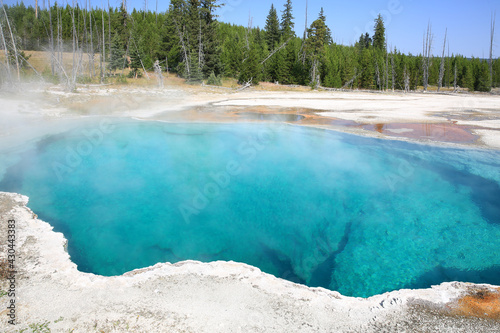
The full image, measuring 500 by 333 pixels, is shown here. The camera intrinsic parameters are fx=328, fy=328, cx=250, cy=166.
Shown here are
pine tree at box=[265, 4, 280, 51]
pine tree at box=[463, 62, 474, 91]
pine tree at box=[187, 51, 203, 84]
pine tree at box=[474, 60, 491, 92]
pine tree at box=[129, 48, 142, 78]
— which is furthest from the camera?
pine tree at box=[265, 4, 280, 51]

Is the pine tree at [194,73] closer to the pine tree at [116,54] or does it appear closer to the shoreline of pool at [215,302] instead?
the pine tree at [116,54]

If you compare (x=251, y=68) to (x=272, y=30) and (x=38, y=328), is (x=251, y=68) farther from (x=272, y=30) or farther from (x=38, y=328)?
(x=38, y=328)

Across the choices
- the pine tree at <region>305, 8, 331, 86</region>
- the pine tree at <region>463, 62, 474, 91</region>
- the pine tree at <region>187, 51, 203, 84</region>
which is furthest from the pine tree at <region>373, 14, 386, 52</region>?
the pine tree at <region>187, 51, 203, 84</region>

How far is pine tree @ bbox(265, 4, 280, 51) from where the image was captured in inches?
1499

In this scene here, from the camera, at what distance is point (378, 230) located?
510 cm

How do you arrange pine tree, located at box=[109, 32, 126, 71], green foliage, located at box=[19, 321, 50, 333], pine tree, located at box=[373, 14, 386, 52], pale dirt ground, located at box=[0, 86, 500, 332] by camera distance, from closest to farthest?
green foliage, located at box=[19, 321, 50, 333]
pale dirt ground, located at box=[0, 86, 500, 332]
pine tree, located at box=[109, 32, 126, 71]
pine tree, located at box=[373, 14, 386, 52]

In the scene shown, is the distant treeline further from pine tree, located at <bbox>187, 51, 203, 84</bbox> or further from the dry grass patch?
the dry grass patch

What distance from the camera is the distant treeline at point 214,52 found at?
2592 centimetres

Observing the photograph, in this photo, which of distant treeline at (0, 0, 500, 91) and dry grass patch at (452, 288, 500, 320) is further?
distant treeline at (0, 0, 500, 91)

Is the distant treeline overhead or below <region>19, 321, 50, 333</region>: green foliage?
overhead

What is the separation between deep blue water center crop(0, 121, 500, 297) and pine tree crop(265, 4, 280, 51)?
104 ft

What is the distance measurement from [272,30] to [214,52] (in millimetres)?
13191

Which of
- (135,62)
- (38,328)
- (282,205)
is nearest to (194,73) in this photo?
(135,62)

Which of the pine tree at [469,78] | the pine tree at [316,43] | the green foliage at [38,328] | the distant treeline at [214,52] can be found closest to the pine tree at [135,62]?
the distant treeline at [214,52]
